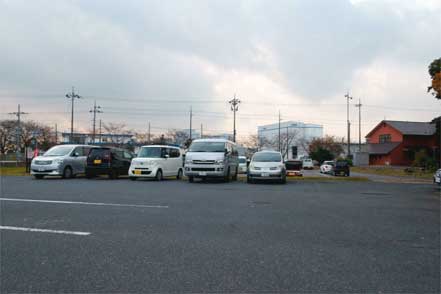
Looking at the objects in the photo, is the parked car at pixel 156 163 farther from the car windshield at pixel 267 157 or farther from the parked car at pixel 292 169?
the parked car at pixel 292 169

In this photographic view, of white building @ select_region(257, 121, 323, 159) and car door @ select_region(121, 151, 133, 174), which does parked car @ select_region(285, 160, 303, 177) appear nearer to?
car door @ select_region(121, 151, 133, 174)

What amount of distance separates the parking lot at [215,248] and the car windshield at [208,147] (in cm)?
825

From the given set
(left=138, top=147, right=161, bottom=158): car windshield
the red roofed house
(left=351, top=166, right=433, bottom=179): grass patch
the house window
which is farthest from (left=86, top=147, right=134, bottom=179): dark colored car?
the house window

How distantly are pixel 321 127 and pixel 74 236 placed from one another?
97410mm

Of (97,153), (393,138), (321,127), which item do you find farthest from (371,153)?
(97,153)

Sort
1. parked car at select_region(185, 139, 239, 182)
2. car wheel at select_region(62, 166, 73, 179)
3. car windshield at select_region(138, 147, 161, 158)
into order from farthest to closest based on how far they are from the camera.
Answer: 1. car windshield at select_region(138, 147, 161, 158)
2. car wheel at select_region(62, 166, 73, 179)
3. parked car at select_region(185, 139, 239, 182)

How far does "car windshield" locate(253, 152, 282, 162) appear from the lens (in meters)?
17.3

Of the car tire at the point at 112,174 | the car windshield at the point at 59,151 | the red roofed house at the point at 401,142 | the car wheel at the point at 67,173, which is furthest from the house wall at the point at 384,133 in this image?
the car wheel at the point at 67,173

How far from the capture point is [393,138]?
183 feet

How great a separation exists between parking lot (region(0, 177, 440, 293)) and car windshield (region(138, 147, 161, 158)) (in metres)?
9.10

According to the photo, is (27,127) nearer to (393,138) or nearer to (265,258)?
(393,138)

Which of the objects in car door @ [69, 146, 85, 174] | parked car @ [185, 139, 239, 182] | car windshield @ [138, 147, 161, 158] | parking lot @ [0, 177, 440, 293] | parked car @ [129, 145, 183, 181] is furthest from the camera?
car door @ [69, 146, 85, 174]

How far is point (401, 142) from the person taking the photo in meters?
53.1

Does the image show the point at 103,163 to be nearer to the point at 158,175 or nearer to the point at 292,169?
the point at 158,175
